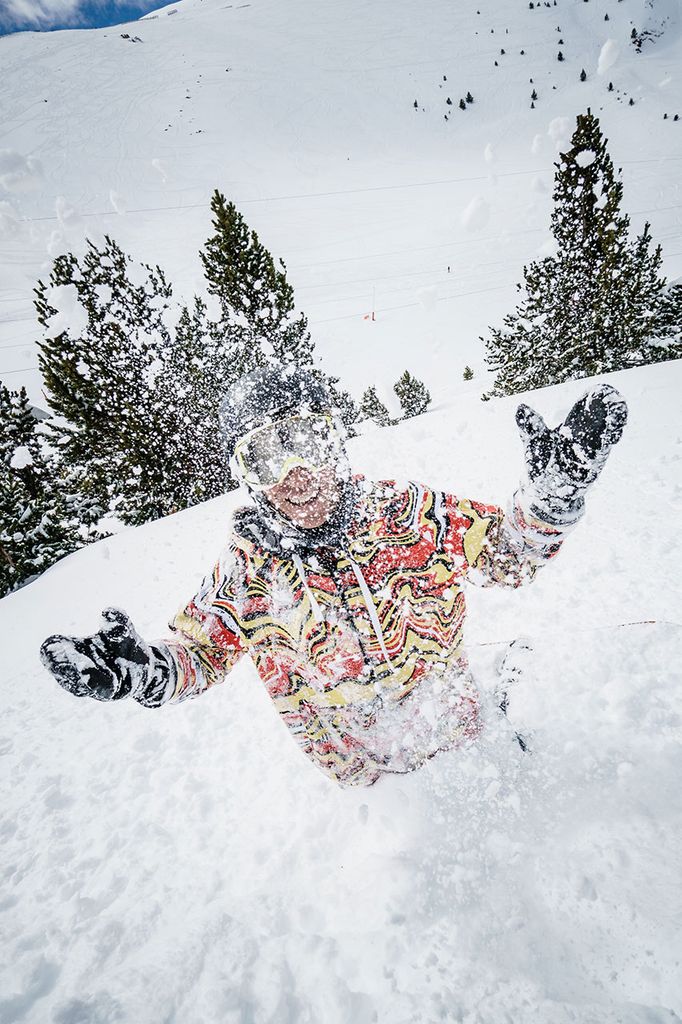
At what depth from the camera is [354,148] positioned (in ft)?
471

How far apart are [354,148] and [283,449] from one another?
606 ft

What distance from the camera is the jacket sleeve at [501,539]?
1.75 meters

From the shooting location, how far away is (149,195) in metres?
122

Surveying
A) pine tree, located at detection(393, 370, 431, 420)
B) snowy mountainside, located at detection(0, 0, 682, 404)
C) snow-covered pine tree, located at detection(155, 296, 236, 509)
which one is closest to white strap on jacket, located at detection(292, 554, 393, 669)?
snow-covered pine tree, located at detection(155, 296, 236, 509)

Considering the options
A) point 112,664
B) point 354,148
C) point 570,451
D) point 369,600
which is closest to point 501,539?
point 570,451

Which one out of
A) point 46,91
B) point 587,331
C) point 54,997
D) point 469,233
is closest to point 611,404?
point 54,997

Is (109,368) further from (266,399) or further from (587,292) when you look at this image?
(587,292)

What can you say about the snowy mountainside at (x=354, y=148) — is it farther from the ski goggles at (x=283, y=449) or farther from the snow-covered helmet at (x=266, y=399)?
the ski goggles at (x=283, y=449)

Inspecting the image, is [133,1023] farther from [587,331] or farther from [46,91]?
[46,91]

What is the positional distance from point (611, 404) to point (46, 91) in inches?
10703

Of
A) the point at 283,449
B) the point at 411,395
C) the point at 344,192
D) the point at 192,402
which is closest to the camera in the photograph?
the point at 283,449

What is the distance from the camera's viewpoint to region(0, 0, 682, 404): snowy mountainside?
63.5 meters

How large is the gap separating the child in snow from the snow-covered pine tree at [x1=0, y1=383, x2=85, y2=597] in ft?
49.2

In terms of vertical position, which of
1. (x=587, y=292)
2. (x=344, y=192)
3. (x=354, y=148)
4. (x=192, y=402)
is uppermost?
(x=354, y=148)
